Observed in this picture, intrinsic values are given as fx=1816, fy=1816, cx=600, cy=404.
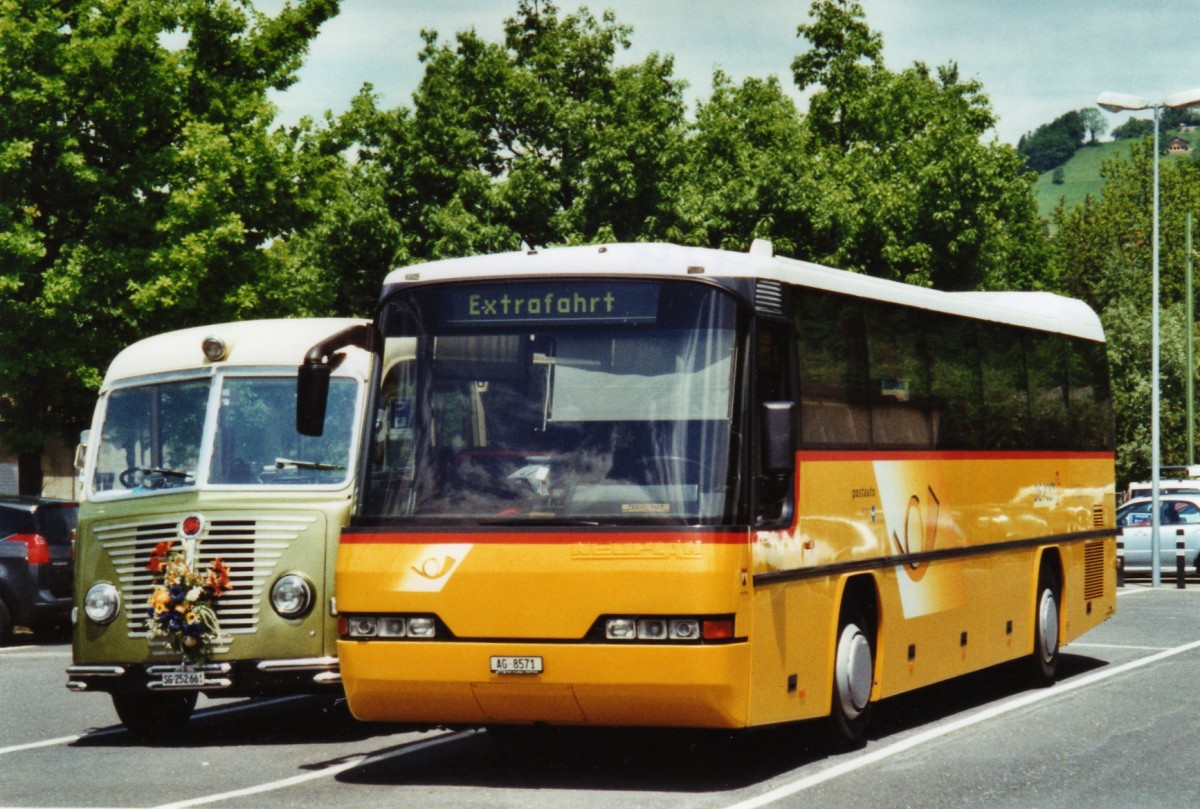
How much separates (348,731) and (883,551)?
3939 millimetres

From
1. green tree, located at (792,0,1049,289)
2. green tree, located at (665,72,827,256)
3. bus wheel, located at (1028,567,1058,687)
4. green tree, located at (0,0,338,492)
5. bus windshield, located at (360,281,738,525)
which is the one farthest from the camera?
green tree, located at (792,0,1049,289)

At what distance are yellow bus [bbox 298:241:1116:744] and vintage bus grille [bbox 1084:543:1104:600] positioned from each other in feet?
20.4

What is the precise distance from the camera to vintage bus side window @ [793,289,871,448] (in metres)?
10.5

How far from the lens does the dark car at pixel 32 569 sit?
20719 mm

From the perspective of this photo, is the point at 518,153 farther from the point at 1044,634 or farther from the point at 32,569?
the point at 1044,634

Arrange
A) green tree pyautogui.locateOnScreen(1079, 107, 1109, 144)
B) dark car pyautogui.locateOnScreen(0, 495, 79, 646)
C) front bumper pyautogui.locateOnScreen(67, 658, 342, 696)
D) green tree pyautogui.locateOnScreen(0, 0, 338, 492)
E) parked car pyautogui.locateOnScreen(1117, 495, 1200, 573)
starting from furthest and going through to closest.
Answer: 1. green tree pyautogui.locateOnScreen(1079, 107, 1109, 144)
2. parked car pyautogui.locateOnScreen(1117, 495, 1200, 573)
3. green tree pyautogui.locateOnScreen(0, 0, 338, 492)
4. dark car pyautogui.locateOnScreen(0, 495, 79, 646)
5. front bumper pyautogui.locateOnScreen(67, 658, 342, 696)

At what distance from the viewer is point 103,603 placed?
477 inches

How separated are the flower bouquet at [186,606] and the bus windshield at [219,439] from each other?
747 mm

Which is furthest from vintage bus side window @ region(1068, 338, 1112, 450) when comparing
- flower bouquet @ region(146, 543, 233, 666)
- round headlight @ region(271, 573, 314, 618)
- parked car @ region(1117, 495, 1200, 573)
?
parked car @ region(1117, 495, 1200, 573)

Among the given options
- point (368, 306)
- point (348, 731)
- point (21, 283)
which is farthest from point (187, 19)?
point (348, 731)

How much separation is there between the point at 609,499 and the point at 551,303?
3.96ft

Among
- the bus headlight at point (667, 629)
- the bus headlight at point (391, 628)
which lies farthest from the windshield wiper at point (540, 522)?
the bus headlight at point (391, 628)

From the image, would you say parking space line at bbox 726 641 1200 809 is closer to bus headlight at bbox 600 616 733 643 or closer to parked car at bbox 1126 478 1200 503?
bus headlight at bbox 600 616 733 643

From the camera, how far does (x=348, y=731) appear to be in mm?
12641
